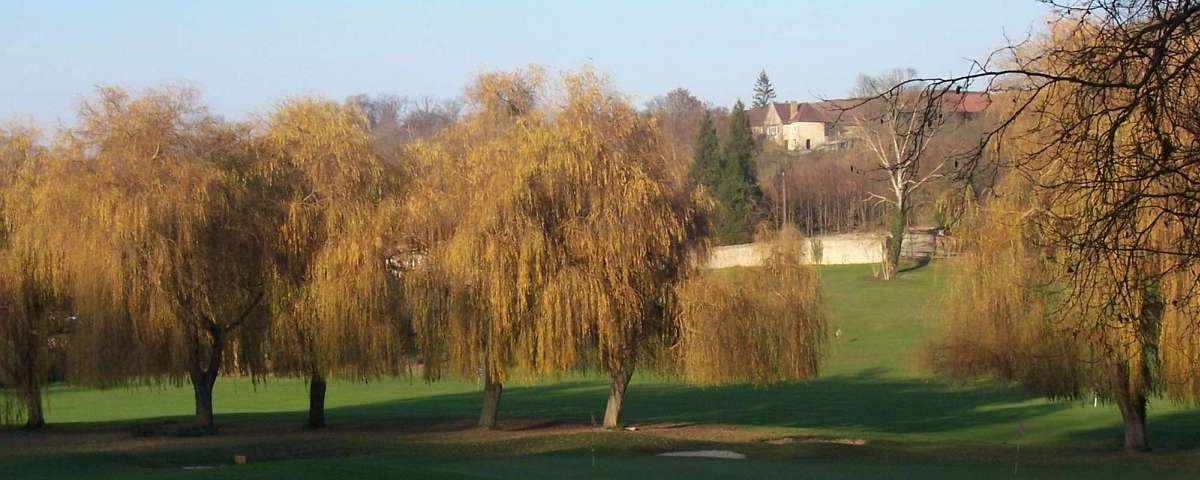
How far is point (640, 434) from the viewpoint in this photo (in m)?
30.9

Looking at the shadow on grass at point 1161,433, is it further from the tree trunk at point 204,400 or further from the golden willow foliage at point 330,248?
the tree trunk at point 204,400

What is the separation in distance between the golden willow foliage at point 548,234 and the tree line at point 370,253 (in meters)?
0.05

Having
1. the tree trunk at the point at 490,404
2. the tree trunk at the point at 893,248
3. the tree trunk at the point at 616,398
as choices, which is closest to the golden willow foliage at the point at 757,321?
the tree trunk at the point at 616,398

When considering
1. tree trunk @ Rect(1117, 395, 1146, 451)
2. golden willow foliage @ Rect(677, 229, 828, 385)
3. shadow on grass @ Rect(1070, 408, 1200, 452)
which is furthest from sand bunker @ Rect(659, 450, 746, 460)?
shadow on grass @ Rect(1070, 408, 1200, 452)

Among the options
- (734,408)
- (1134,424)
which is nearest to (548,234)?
(1134,424)

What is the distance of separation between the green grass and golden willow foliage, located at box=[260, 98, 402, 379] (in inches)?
89.7

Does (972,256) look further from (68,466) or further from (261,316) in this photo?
(68,466)

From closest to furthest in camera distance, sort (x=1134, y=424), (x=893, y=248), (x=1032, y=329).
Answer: (x=1032, y=329)
(x=1134, y=424)
(x=893, y=248)

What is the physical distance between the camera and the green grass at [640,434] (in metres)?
23.2

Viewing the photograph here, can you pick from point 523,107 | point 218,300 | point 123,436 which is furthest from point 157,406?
point 523,107

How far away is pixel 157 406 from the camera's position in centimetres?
5338

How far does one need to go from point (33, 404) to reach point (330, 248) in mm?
10556

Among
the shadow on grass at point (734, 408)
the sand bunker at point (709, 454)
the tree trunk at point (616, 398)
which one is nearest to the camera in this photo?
the sand bunker at point (709, 454)

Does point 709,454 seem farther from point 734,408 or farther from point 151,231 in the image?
point 734,408
